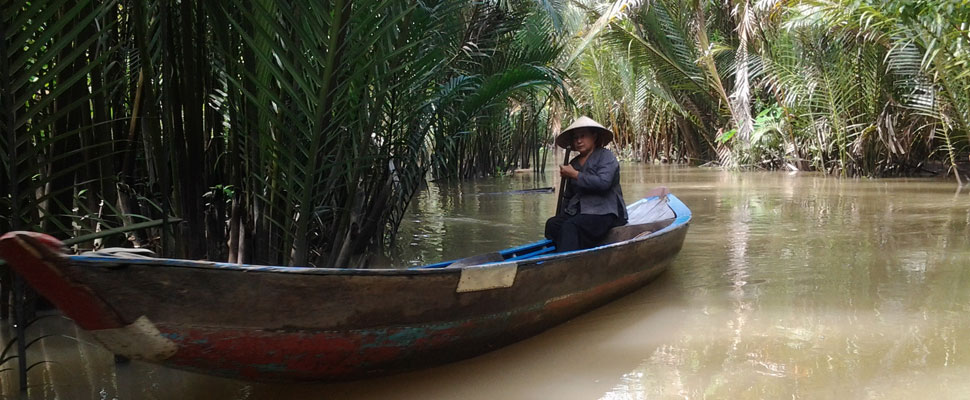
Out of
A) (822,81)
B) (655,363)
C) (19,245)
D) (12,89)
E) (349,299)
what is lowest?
(655,363)

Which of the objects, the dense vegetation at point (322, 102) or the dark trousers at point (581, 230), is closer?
the dense vegetation at point (322, 102)

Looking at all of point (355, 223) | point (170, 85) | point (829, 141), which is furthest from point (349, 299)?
point (829, 141)

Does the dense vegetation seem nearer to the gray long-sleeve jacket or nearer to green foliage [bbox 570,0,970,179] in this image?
green foliage [bbox 570,0,970,179]

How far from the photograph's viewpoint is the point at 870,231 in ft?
22.4

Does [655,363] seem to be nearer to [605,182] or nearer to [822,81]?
[605,182]

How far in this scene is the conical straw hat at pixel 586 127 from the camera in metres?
4.85

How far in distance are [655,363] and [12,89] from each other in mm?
2769

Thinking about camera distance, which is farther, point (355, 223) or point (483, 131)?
point (483, 131)

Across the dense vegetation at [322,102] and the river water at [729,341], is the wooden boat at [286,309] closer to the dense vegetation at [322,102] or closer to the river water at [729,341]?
the river water at [729,341]

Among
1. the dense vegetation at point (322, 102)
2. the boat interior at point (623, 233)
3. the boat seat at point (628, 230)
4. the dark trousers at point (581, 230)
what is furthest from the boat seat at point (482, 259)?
the boat seat at point (628, 230)

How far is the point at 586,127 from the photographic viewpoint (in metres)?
4.87

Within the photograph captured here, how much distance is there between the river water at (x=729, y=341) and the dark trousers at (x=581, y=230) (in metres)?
0.48

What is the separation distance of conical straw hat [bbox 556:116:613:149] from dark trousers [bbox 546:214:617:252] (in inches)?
22.0

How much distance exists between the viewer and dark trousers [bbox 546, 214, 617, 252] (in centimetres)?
476
